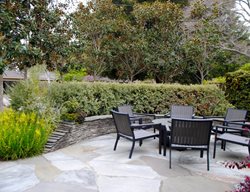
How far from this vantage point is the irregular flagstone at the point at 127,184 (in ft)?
11.8

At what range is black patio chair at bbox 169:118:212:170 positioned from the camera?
180 inches

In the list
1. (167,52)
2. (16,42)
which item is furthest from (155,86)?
(167,52)

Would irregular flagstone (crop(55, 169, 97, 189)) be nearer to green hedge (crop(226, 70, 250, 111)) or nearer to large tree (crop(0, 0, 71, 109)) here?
large tree (crop(0, 0, 71, 109))

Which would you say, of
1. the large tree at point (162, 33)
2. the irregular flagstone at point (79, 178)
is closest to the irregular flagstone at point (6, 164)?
the irregular flagstone at point (79, 178)

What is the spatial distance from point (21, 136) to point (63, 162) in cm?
95

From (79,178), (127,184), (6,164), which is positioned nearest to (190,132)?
(127,184)

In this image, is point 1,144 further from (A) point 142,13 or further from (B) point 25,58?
(A) point 142,13

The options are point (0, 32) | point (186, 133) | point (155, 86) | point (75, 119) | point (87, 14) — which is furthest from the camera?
point (87, 14)

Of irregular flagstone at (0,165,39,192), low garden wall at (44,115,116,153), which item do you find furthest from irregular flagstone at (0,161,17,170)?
low garden wall at (44,115,116,153)

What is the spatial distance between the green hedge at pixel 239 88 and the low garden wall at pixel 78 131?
4.20 metres

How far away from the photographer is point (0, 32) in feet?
17.7

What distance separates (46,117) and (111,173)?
2.41 m

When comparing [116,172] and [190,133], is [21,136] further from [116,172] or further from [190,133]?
[190,133]

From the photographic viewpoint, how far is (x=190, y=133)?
4.65m
